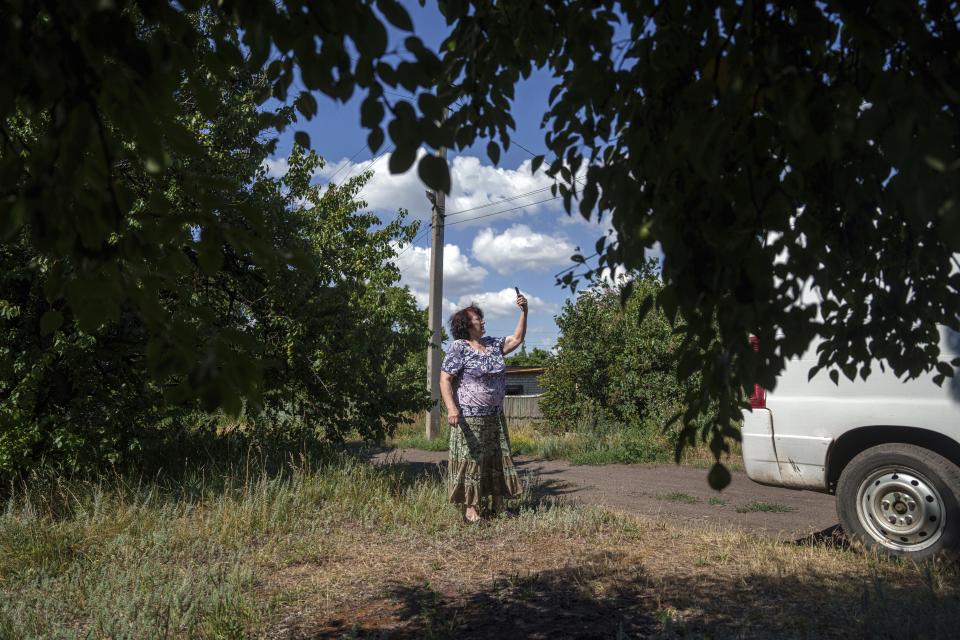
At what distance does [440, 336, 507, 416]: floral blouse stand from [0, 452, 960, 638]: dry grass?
875 millimetres

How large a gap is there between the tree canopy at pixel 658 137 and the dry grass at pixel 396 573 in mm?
1747

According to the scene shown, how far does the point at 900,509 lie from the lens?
483 centimetres

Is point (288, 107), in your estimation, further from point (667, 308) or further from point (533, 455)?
point (533, 455)

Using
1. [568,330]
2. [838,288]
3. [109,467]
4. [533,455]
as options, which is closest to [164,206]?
[838,288]

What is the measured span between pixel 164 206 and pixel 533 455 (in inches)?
443

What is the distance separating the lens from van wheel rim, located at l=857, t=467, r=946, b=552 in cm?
466

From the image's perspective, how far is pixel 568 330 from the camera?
15117 millimetres

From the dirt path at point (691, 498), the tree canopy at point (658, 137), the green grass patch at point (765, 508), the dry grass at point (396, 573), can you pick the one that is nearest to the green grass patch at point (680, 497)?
the dirt path at point (691, 498)

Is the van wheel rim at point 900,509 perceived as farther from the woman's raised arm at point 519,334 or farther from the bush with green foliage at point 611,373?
the bush with green foliage at point 611,373

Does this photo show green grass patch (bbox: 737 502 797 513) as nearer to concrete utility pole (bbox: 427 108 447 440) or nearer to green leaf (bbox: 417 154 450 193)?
green leaf (bbox: 417 154 450 193)

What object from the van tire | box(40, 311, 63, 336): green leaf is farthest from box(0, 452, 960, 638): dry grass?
box(40, 311, 63, 336): green leaf

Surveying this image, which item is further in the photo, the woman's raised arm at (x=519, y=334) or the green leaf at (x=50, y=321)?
the woman's raised arm at (x=519, y=334)

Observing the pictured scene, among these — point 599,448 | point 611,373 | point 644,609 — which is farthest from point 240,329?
point 611,373

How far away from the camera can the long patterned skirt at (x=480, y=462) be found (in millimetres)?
5926
